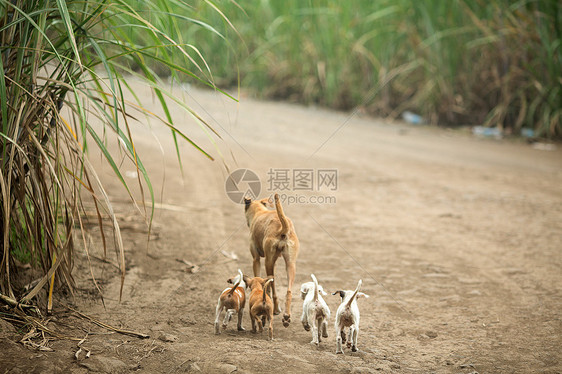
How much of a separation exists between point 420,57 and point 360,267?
18.4ft

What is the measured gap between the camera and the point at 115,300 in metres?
2.83

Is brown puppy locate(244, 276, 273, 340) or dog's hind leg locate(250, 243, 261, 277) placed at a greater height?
dog's hind leg locate(250, 243, 261, 277)

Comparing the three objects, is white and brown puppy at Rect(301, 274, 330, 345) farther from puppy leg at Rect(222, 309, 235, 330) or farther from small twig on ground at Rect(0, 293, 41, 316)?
small twig on ground at Rect(0, 293, 41, 316)

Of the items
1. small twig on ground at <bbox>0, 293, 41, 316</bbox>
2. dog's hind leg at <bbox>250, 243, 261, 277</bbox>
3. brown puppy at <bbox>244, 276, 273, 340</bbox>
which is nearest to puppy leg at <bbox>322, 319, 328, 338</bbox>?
brown puppy at <bbox>244, 276, 273, 340</bbox>

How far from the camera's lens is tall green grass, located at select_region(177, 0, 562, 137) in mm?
7586

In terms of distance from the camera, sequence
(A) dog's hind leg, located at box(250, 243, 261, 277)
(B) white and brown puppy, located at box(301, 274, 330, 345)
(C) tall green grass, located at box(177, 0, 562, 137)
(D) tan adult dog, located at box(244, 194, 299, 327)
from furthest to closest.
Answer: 1. (C) tall green grass, located at box(177, 0, 562, 137)
2. (A) dog's hind leg, located at box(250, 243, 261, 277)
3. (D) tan adult dog, located at box(244, 194, 299, 327)
4. (B) white and brown puppy, located at box(301, 274, 330, 345)

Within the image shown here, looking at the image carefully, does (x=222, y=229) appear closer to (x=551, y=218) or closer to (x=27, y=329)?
(x=27, y=329)

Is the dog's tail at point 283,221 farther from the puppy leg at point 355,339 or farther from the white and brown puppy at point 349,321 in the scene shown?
the puppy leg at point 355,339

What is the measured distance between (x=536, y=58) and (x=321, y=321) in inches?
254

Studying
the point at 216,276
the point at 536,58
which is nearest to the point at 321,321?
the point at 216,276

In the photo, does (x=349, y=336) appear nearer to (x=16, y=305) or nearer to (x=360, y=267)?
(x=360, y=267)

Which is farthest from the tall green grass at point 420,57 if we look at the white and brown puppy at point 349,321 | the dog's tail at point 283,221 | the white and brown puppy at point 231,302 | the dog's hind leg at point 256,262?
the white and brown puppy at point 349,321

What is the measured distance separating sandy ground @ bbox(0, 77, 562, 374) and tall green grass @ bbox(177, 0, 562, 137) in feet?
4.92

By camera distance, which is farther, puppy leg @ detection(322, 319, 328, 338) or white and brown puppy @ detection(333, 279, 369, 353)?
puppy leg @ detection(322, 319, 328, 338)
